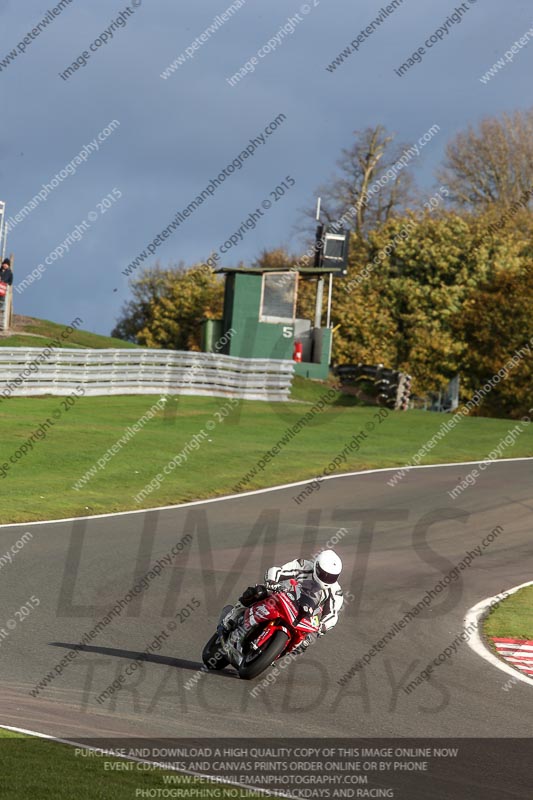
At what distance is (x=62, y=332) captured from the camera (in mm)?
49375

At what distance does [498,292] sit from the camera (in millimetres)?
55781

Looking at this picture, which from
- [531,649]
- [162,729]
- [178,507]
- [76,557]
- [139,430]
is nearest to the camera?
[162,729]

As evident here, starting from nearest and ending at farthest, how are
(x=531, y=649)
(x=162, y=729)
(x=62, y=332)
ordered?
(x=162, y=729), (x=531, y=649), (x=62, y=332)

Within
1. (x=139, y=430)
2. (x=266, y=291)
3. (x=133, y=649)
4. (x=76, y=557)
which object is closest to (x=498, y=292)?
(x=266, y=291)

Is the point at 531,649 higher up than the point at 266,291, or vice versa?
the point at 266,291

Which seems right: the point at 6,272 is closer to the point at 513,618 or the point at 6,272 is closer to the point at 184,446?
the point at 184,446

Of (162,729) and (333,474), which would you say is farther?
(333,474)

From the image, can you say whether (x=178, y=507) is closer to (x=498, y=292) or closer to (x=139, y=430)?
(x=139, y=430)

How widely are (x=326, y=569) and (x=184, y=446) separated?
18.3 m

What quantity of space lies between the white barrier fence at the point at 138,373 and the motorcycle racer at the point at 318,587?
81.3 feet

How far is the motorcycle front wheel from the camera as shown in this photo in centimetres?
1042
